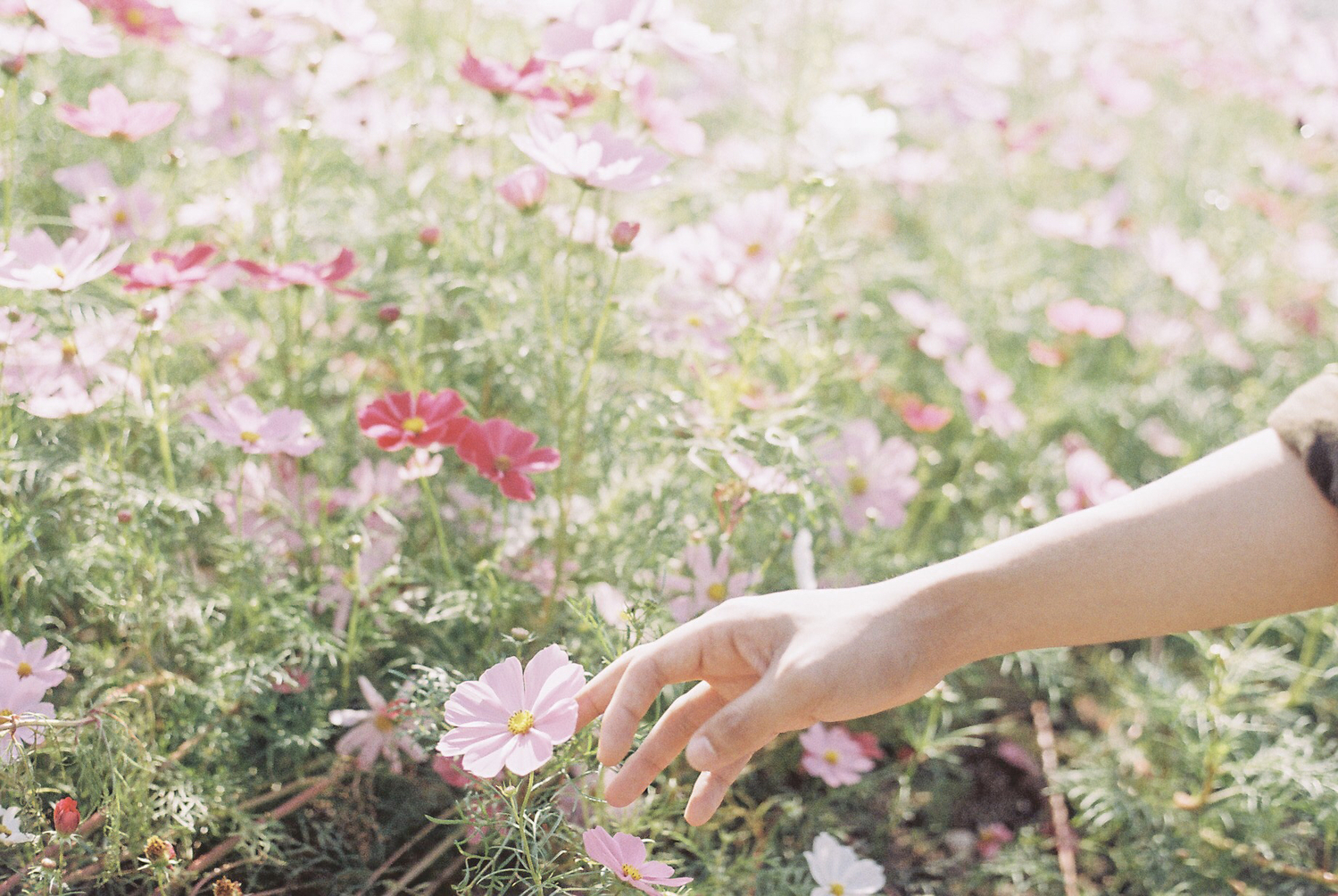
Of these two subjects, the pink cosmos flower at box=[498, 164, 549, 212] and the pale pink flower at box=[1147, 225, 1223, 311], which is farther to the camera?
the pale pink flower at box=[1147, 225, 1223, 311]

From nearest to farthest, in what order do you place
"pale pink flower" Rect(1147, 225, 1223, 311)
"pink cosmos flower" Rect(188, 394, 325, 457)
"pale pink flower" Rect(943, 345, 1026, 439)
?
"pink cosmos flower" Rect(188, 394, 325, 457) → "pale pink flower" Rect(943, 345, 1026, 439) → "pale pink flower" Rect(1147, 225, 1223, 311)

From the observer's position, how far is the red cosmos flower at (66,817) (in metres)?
0.76

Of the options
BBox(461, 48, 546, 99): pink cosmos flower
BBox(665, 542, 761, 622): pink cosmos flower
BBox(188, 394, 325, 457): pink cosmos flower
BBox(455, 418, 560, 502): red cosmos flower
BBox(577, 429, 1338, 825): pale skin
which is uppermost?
BBox(461, 48, 546, 99): pink cosmos flower

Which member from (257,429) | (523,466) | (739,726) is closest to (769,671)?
(739,726)

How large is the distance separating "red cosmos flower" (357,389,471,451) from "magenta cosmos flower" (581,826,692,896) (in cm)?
36

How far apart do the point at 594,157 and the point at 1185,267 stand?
1.16 meters

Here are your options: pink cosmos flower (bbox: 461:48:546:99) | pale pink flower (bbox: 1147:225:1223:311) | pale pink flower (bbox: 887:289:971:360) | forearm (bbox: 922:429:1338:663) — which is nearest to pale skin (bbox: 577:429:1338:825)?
forearm (bbox: 922:429:1338:663)

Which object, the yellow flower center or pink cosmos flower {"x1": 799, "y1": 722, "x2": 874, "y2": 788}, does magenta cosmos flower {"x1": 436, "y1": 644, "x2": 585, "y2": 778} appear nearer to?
the yellow flower center

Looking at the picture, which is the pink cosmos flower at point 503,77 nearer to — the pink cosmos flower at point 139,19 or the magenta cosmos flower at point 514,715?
the pink cosmos flower at point 139,19

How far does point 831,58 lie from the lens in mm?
1932

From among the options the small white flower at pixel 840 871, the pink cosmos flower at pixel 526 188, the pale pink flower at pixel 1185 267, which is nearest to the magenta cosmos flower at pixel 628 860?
the small white flower at pixel 840 871

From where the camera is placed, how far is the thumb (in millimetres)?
663

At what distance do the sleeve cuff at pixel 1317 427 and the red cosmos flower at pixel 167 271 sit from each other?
911mm

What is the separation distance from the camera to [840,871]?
0.98m
